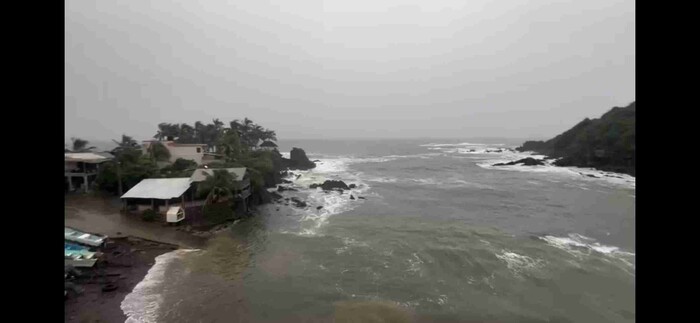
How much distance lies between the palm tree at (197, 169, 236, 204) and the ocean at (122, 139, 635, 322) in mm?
2032

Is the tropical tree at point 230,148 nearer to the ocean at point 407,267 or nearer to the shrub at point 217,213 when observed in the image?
the ocean at point 407,267

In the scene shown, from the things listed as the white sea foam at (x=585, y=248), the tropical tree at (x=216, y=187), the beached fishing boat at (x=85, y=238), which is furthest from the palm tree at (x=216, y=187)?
the white sea foam at (x=585, y=248)

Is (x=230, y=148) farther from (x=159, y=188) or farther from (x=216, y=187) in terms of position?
(x=216, y=187)

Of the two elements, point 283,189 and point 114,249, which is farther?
point 283,189

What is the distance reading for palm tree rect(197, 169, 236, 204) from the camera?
59.4 ft

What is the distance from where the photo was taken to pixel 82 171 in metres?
21.4

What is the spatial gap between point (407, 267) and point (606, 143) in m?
38.2

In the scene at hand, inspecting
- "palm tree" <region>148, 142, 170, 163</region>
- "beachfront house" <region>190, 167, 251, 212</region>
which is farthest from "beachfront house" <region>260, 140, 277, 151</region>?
"beachfront house" <region>190, 167, 251, 212</region>

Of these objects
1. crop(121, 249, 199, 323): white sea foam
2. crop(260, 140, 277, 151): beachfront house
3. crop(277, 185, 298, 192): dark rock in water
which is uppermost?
crop(260, 140, 277, 151): beachfront house

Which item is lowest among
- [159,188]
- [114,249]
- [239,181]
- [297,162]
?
[114,249]

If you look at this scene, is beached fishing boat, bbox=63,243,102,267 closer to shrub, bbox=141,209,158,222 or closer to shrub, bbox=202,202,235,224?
shrub, bbox=141,209,158,222

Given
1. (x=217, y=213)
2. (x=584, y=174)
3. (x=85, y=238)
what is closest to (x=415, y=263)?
(x=217, y=213)

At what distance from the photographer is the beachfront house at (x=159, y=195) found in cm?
1766
